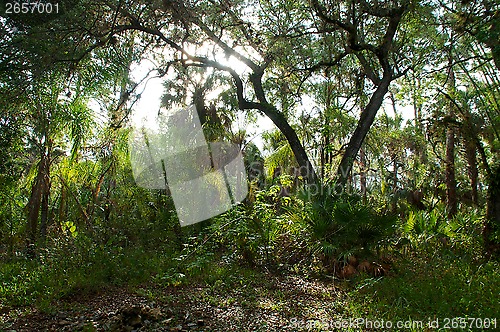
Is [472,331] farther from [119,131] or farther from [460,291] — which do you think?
[119,131]

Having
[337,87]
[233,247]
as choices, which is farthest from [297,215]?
[337,87]

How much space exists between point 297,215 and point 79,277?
12.7 feet

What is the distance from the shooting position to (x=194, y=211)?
1112cm

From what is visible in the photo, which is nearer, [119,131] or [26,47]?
[26,47]

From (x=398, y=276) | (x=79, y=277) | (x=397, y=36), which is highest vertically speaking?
(x=397, y=36)

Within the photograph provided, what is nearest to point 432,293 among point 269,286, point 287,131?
point 269,286

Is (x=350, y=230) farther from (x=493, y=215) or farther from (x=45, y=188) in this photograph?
(x=45, y=188)
